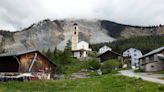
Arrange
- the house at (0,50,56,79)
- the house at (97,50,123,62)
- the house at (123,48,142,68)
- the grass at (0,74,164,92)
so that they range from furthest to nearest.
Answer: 1. the house at (123,48,142,68)
2. the house at (97,50,123,62)
3. the house at (0,50,56,79)
4. the grass at (0,74,164,92)

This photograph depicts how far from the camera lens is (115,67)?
253 feet

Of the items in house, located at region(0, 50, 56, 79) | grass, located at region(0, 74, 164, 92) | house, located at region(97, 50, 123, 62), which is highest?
house, located at region(97, 50, 123, 62)

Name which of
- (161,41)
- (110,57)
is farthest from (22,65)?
(161,41)

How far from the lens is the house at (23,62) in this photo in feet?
146

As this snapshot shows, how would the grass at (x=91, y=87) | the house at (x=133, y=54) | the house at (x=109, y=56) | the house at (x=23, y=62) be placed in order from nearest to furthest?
the grass at (x=91, y=87) < the house at (x=23, y=62) < the house at (x=109, y=56) < the house at (x=133, y=54)

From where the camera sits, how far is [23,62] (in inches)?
1778

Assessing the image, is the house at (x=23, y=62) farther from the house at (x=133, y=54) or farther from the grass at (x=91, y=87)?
the house at (x=133, y=54)

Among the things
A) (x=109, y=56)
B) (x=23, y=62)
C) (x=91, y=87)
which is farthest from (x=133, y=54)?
(x=91, y=87)

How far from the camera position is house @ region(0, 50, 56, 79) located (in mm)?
44438

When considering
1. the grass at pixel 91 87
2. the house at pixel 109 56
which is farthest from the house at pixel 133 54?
→ the grass at pixel 91 87

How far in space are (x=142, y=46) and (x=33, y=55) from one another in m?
80.6

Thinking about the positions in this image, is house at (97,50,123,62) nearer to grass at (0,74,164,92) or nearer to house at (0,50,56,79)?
house at (0,50,56,79)

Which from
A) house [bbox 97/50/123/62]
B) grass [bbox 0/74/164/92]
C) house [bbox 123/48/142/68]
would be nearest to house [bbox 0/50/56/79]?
grass [bbox 0/74/164/92]

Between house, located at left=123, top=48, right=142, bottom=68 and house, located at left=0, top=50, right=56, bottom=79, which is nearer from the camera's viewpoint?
house, located at left=0, top=50, right=56, bottom=79
